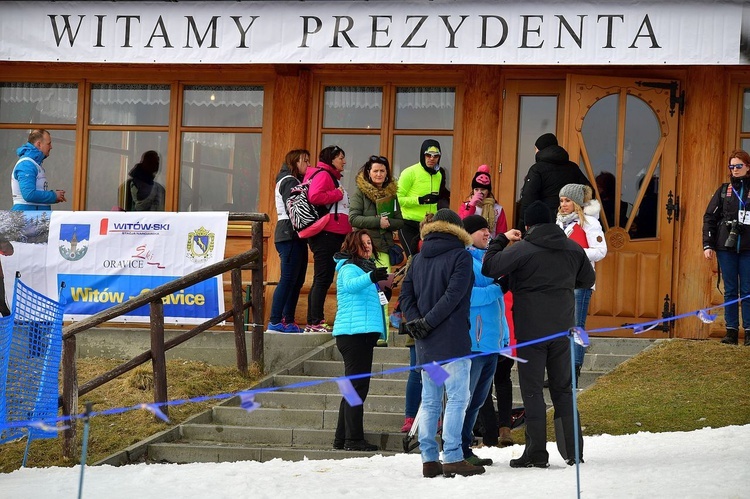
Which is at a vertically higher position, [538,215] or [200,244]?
[538,215]

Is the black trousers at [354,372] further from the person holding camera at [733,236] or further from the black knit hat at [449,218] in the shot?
the person holding camera at [733,236]

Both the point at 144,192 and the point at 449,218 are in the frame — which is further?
the point at 144,192

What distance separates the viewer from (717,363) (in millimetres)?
10805

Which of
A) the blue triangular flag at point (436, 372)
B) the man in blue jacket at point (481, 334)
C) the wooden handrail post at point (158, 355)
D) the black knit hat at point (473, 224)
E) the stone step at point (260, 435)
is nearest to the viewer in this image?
the blue triangular flag at point (436, 372)

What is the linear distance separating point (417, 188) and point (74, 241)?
11.2 ft

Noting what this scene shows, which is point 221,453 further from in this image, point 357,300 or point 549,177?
point 549,177

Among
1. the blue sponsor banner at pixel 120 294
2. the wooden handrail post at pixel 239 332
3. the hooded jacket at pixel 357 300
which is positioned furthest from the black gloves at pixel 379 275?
the blue sponsor banner at pixel 120 294

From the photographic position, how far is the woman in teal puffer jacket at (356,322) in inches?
356

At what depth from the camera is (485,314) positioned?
8.40m

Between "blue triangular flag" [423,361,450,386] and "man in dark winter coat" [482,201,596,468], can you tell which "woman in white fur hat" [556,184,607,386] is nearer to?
"man in dark winter coat" [482,201,596,468]

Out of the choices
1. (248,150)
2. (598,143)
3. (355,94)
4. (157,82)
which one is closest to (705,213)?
(598,143)

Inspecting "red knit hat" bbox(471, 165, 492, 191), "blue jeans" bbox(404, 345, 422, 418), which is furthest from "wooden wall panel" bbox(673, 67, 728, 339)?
"blue jeans" bbox(404, 345, 422, 418)

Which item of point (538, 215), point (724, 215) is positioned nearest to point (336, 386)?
point (538, 215)

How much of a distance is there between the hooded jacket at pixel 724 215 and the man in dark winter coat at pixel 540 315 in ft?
11.9
